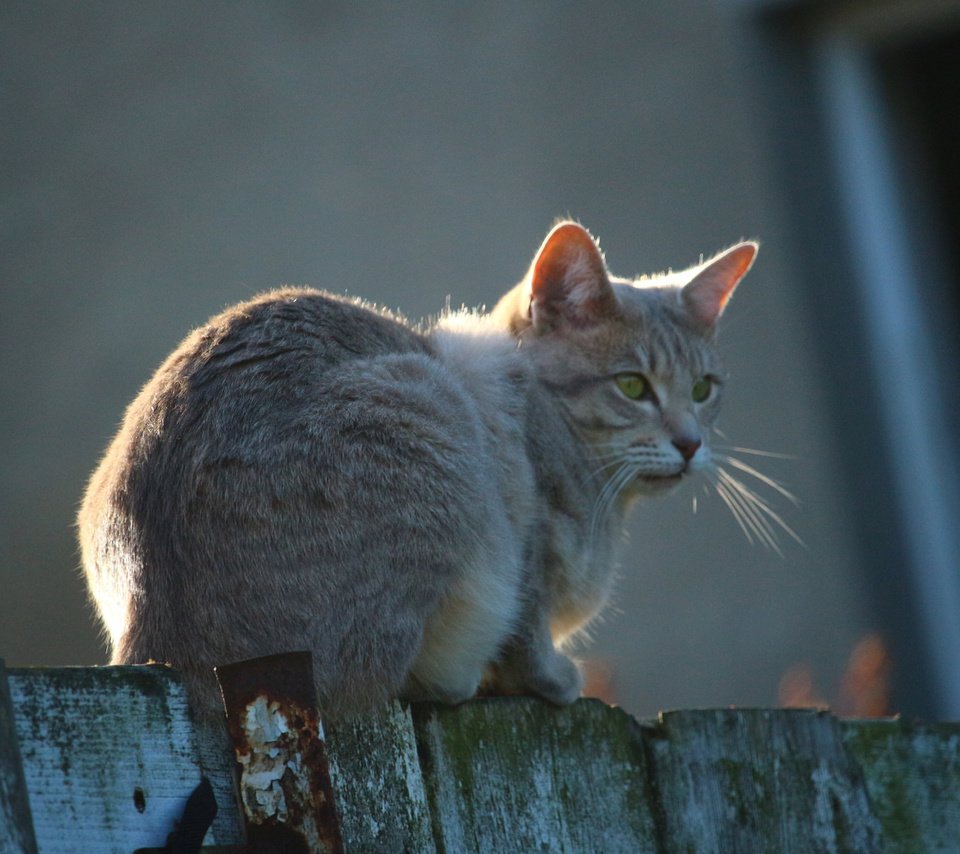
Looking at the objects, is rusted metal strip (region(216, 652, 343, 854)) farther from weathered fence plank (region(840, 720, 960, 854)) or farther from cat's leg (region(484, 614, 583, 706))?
weathered fence plank (region(840, 720, 960, 854))

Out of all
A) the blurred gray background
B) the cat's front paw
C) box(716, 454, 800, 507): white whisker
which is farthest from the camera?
the blurred gray background

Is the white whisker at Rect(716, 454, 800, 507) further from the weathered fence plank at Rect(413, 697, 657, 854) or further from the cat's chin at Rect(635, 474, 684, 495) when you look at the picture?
the weathered fence plank at Rect(413, 697, 657, 854)

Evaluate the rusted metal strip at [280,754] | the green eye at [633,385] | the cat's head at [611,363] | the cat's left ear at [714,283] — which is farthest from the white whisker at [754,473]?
the rusted metal strip at [280,754]

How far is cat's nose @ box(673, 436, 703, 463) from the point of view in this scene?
2.93 m

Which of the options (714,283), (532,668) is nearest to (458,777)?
(532,668)

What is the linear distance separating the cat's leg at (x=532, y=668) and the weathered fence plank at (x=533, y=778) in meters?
0.23

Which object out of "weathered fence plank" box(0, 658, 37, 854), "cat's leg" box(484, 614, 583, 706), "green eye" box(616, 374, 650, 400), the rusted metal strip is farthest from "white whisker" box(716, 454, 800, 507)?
"weathered fence plank" box(0, 658, 37, 854)

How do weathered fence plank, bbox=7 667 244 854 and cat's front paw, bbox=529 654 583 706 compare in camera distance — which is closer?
weathered fence plank, bbox=7 667 244 854

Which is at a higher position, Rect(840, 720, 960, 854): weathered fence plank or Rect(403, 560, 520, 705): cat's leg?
Rect(403, 560, 520, 705): cat's leg

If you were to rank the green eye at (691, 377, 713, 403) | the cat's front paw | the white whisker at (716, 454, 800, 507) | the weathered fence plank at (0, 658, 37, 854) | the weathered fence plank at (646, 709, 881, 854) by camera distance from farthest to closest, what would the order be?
the green eye at (691, 377, 713, 403), the white whisker at (716, 454, 800, 507), the cat's front paw, the weathered fence plank at (646, 709, 881, 854), the weathered fence plank at (0, 658, 37, 854)

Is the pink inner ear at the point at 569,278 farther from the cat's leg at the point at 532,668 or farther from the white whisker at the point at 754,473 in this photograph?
the cat's leg at the point at 532,668

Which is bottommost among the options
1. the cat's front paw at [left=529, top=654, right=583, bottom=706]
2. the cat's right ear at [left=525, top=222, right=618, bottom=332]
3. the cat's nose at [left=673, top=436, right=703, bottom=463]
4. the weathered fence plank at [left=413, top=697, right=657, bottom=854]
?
the weathered fence plank at [left=413, top=697, right=657, bottom=854]

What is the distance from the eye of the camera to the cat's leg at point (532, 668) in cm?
229

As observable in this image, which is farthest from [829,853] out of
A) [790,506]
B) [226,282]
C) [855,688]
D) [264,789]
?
[226,282]
